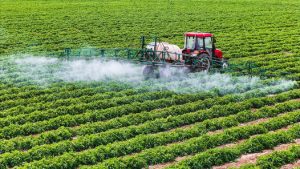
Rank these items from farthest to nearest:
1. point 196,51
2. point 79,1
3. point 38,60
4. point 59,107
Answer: point 79,1 → point 38,60 → point 196,51 → point 59,107

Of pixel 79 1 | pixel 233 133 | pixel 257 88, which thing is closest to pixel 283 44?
pixel 257 88

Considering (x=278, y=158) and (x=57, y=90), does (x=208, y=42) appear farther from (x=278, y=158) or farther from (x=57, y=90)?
(x=278, y=158)

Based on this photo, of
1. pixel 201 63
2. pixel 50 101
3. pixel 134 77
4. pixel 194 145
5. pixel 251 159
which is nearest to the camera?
pixel 251 159

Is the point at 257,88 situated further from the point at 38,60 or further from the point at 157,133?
the point at 38,60

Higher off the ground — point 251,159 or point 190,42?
point 190,42

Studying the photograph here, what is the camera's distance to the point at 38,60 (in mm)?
24734

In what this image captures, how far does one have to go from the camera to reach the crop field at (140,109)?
1249 cm

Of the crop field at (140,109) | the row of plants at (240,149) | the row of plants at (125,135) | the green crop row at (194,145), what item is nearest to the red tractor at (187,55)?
the crop field at (140,109)

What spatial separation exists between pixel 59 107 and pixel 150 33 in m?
19.4

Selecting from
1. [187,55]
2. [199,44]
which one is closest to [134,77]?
[187,55]

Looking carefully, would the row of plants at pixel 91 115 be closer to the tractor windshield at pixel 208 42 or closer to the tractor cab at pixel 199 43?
the tractor cab at pixel 199 43

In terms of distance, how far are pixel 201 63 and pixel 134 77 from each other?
3.19m

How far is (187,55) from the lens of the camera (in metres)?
20.4

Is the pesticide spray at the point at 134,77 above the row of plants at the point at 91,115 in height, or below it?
above
